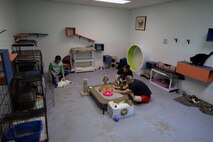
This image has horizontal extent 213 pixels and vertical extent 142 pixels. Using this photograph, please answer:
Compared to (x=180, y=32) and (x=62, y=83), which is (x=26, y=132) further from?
(x=180, y=32)

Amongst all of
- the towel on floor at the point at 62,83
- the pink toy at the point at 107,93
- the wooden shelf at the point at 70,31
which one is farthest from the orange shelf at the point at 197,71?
the wooden shelf at the point at 70,31

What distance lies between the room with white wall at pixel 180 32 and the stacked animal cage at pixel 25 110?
11.3ft

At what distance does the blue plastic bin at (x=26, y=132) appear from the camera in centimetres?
180

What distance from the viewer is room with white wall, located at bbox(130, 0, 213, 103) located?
329cm

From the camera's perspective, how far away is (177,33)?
3.94 metres

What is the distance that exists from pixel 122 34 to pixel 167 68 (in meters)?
2.65

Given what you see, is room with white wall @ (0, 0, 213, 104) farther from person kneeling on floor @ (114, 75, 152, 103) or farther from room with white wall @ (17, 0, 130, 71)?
person kneeling on floor @ (114, 75, 152, 103)

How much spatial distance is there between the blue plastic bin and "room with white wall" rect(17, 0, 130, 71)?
130 inches

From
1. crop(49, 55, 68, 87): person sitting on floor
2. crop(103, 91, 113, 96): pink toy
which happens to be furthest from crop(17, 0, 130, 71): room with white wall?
crop(103, 91, 113, 96): pink toy

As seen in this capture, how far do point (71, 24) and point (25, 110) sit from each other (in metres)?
3.53

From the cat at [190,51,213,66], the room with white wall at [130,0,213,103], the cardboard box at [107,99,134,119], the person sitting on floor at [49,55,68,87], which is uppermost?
the room with white wall at [130,0,213,103]

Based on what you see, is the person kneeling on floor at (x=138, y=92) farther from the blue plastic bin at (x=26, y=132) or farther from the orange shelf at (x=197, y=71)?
the blue plastic bin at (x=26, y=132)

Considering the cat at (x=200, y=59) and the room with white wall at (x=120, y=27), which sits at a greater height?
the room with white wall at (x=120, y=27)

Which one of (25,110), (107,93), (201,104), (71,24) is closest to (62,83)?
(107,93)
